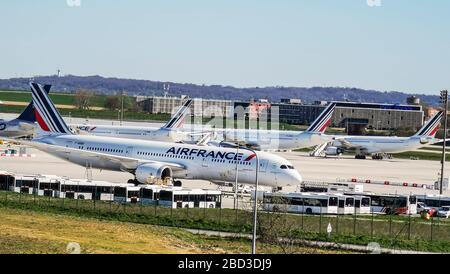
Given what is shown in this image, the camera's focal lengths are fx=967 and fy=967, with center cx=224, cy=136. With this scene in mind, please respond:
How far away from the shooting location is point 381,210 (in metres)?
75.9

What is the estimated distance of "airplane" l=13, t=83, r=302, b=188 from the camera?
77.9m

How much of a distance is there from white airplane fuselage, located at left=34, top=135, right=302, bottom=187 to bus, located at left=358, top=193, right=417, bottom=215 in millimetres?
6318

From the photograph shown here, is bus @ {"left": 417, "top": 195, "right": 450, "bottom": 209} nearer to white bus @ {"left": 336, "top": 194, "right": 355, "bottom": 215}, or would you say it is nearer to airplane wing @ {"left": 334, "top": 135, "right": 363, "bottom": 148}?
white bus @ {"left": 336, "top": 194, "right": 355, "bottom": 215}

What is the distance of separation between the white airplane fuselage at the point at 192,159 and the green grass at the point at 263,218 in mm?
9613

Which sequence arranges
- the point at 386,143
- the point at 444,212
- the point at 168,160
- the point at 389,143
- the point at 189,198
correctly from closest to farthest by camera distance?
1. the point at 189,198
2. the point at 444,212
3. the point at 168,160
4. the point at 389,143
5. the point at 386,143

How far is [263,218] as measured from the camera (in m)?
56.8

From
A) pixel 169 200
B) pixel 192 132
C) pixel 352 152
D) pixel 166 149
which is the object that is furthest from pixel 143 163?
pixel 352 152

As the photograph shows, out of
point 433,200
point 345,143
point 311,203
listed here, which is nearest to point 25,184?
point 311,203

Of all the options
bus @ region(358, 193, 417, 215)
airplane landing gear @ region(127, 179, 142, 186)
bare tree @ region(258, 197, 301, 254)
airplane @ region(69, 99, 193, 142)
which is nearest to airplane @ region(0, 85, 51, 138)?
airplane @ region(69, 99, 193, 142)

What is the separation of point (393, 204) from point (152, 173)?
19670 mm

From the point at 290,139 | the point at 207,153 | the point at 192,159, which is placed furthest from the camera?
the point at 290,139

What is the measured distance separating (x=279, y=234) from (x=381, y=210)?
2443 centimetres

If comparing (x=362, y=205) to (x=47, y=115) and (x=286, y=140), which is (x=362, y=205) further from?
(x=286, y=140)
